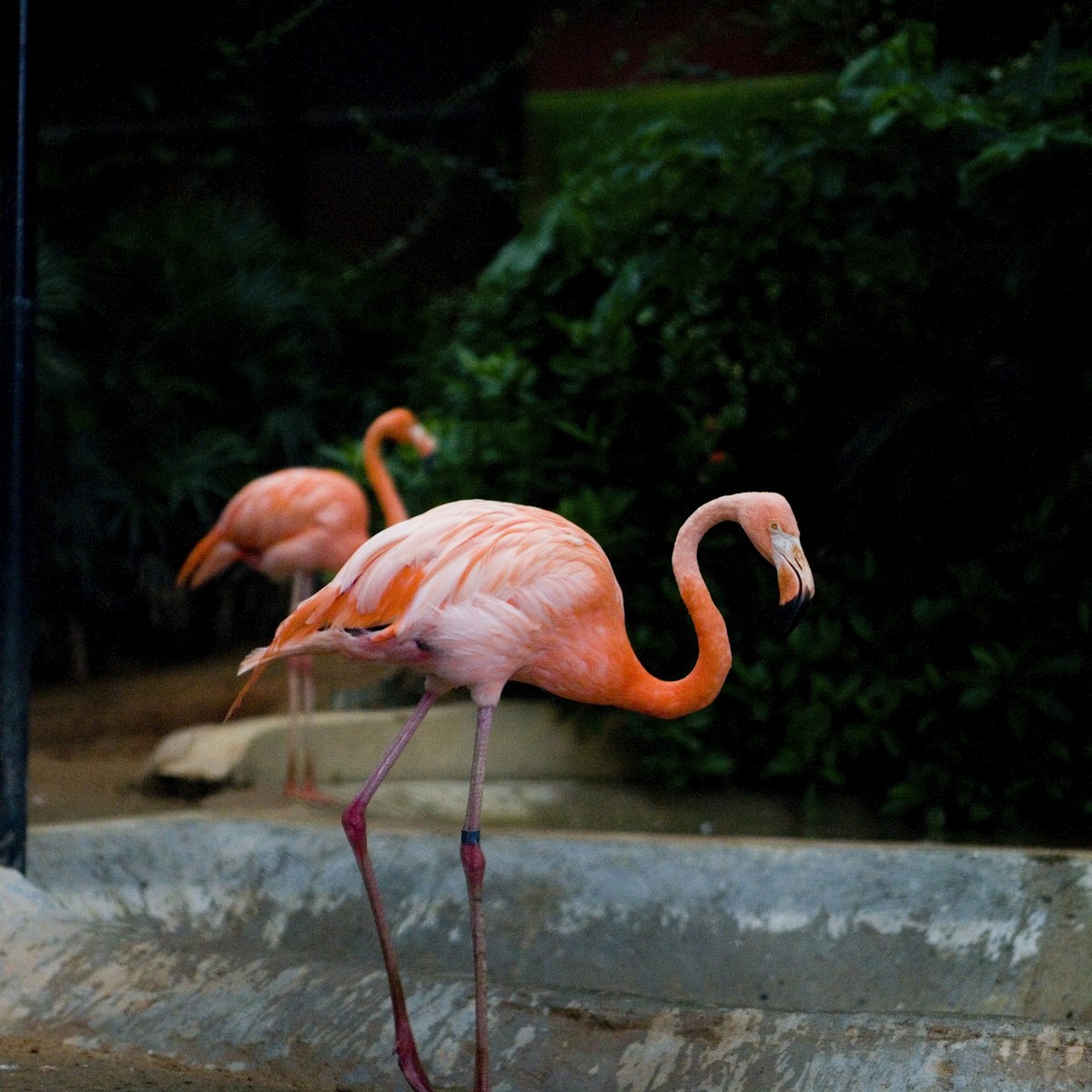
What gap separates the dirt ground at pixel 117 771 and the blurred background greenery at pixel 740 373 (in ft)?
1.44

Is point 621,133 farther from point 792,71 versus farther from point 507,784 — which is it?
point 507,784

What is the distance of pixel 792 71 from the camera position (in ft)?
24.7

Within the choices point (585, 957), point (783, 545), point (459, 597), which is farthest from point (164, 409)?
→ point (783, 545)

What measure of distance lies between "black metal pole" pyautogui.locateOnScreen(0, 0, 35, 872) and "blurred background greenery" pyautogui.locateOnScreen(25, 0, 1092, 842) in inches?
62.4

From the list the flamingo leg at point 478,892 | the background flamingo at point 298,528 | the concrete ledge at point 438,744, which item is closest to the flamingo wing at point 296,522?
the background flamingo at point 298,528

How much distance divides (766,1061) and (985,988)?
89 cm

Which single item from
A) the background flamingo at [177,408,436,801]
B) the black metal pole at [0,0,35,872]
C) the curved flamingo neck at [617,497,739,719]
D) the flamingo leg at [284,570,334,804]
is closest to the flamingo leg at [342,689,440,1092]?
the curved flamingo neck at [617,497,739,719]

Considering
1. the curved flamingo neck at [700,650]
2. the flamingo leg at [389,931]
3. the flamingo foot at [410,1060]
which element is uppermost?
the curved flamingo neck at [700,650]

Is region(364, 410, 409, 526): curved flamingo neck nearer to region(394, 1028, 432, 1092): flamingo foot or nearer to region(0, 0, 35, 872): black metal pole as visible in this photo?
region(0, 0, 35, 872): black metal pole

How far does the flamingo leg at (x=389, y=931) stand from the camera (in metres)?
2.42

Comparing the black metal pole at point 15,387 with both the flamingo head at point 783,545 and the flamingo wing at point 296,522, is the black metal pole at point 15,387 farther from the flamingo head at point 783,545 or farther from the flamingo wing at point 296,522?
the flamingo head at point 783,545

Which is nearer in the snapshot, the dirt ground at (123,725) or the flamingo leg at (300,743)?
the flamingo leg at (300,743)

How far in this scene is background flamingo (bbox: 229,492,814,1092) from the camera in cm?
252

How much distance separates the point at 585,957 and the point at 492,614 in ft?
3.38
